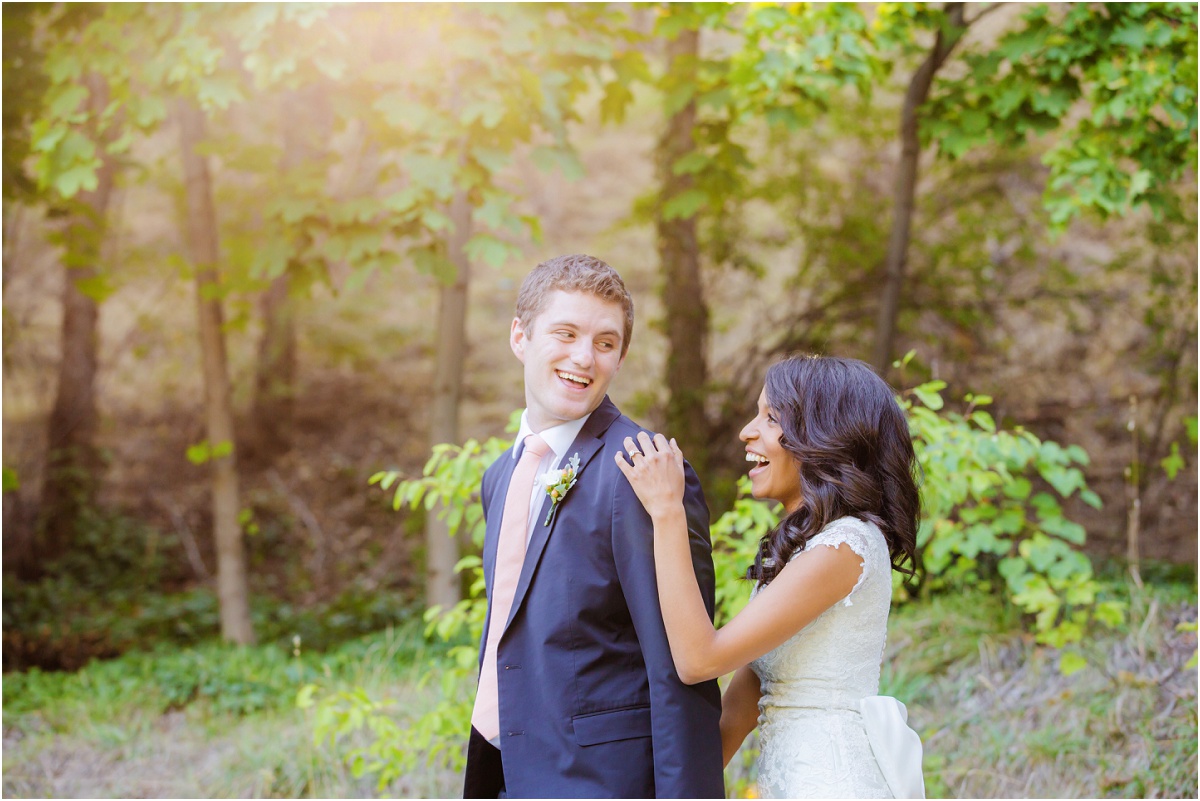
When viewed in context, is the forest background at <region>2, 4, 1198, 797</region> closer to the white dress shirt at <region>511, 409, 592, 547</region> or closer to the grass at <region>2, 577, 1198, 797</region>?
the grass at <region>2, 577, 1198, 797</region>

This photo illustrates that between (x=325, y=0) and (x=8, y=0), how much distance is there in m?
2.57

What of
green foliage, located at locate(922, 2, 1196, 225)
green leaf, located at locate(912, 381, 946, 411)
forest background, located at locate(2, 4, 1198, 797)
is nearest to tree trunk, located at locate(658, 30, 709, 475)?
forest background, located at locate(2, 4, 1198, 797)

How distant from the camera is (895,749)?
77.8 inches

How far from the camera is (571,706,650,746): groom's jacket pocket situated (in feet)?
5.96

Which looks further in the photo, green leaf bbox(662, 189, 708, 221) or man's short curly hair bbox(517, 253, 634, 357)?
green leaf bbox(662, 189, 708, 221)

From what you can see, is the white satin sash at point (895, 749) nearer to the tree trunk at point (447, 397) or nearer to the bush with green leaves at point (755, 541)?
the bush with green leaves at point (755, 541)

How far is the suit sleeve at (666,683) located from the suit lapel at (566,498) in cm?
13

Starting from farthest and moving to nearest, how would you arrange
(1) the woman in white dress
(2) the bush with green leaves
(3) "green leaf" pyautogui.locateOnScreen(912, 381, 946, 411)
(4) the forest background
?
(4) the forest background, (2) the bush with green leaves, (3) "green leaf" pyautogui.locateOnScreen(912, 381, 946, 411), (1) the woman in white dress

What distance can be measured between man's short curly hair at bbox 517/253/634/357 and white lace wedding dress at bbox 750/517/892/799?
72 cm

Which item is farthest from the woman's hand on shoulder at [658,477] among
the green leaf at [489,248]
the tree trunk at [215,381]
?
the tree trunk at [215,381]

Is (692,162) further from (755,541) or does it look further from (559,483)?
(559,483)

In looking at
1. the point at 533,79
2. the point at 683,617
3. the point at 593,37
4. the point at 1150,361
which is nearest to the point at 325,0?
the point at 533,79

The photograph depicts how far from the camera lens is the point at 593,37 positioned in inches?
184

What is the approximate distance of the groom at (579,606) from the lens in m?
1.81
